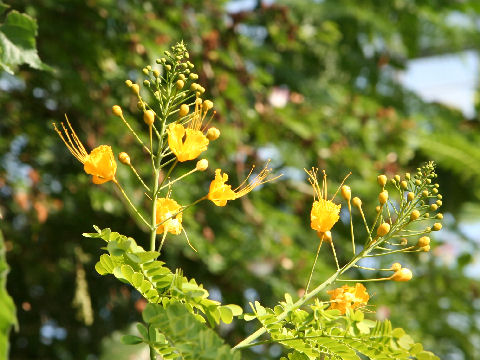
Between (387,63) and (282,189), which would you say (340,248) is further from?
(387,63)

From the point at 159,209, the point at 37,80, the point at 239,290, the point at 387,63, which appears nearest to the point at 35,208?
the point at 37,80

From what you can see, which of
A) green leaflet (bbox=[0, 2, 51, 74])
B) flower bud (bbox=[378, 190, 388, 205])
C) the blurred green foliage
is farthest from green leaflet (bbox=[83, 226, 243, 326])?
the blurred green foliage

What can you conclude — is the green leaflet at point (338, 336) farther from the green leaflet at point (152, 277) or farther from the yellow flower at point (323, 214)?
the yellow flower at point (323, 214)

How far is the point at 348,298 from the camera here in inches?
38.4

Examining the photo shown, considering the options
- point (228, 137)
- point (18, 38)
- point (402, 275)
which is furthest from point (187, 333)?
point (228, 137)

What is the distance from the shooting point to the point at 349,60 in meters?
3.76

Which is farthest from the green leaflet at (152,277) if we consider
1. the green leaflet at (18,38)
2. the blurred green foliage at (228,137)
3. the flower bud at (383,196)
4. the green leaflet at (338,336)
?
the blurred green foliage at (228,137)

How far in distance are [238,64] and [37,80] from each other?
958 millimetres

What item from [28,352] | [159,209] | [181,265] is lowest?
[28,352]

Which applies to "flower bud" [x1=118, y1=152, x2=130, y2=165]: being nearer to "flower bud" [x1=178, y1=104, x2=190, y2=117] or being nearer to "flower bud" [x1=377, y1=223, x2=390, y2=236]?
"flower bud" [x1=178, y1=104, x2=190, y2=117]

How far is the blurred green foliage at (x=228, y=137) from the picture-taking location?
2.73 metres

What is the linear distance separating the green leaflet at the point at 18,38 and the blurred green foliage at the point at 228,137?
108 centimetres

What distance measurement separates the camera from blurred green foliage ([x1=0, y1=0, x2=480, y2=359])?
2729 mm

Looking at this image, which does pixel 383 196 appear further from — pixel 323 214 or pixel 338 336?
pixel 338 336
